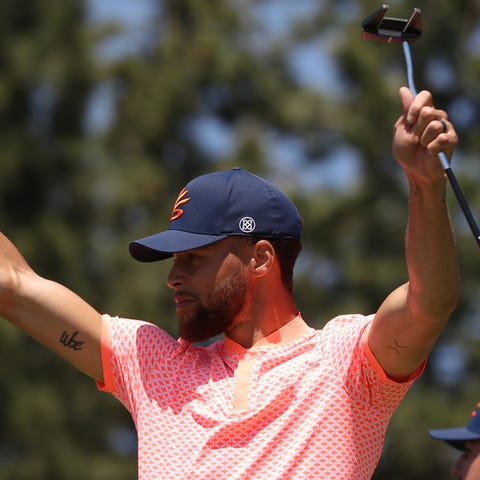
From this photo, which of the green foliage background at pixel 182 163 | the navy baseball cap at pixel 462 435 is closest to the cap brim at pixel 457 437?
the navy baseball cap at pixel 462 435

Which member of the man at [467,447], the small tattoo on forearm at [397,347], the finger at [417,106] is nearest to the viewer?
the finger at [417,106]

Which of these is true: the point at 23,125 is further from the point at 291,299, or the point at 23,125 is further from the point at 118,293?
the point at 291,299

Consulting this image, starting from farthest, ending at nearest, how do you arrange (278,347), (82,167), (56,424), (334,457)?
(82,167) → (56,424) → (278,347) → (334,457)

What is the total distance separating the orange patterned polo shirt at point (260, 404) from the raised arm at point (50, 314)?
2.4 inches

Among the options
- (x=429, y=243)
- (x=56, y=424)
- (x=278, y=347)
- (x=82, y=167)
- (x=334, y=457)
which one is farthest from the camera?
(x=82, y=167)

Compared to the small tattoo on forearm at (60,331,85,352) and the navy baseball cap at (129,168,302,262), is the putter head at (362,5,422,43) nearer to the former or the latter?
the navy baseball cap at (129,168,302,262)

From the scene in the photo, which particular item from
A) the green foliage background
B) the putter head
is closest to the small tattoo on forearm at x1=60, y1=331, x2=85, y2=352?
the putter head

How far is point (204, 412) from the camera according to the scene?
412 cm

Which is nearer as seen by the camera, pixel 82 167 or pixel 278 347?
pixel 278 347

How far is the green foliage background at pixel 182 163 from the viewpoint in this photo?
17469mm

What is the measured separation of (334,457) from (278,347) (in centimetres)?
42

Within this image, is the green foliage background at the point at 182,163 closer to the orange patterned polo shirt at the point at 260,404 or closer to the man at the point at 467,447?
the man at the point at 467,447

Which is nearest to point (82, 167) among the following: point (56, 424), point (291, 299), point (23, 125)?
point (23, 125)

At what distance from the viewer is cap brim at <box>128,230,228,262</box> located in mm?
4289
